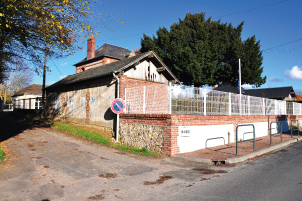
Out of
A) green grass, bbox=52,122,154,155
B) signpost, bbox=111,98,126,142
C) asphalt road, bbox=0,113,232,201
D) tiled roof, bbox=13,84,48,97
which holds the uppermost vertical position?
tiled roof, bbox=13,84,48,97

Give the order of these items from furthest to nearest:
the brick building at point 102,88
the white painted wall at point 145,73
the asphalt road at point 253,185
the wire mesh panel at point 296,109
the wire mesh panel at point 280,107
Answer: the wire mesh panel at point 296,109
the wire mesh panel at point 280,107
the white painted wall at point 145,73
the brick building at point 102,88
the asphalt road at point 253,185

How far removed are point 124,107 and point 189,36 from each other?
17.7 metres

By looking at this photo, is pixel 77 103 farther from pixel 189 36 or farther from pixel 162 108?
pixel 189 36

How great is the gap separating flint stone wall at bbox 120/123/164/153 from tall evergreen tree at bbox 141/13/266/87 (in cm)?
1561

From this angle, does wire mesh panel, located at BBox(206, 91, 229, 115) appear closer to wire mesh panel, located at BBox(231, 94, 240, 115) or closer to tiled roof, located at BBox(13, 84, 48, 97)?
wire mesh panel, located at BBox(231, 94, 240, 115)

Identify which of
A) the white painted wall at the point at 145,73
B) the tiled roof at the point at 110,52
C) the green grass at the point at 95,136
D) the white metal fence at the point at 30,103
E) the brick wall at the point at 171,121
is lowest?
the green grass at the point at 95,136

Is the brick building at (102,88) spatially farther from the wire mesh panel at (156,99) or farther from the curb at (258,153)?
the curb at (258,153)

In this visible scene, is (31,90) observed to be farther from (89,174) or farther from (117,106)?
(89,174)

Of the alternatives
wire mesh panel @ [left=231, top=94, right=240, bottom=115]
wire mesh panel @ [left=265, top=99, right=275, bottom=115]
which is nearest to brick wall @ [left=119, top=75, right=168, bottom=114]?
wire mesh panel @ [left=231, top=94, right=240, bottom=115]

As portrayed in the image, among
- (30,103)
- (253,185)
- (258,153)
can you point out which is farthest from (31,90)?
(253,185)

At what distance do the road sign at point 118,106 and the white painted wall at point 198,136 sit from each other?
3619 mm

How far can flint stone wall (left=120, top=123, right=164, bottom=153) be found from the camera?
945 cm

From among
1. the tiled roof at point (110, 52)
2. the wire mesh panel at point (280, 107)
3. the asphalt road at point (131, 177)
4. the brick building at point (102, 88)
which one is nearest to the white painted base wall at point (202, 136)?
the asphalt road at point (131, 177)

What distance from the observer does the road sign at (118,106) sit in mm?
11266
